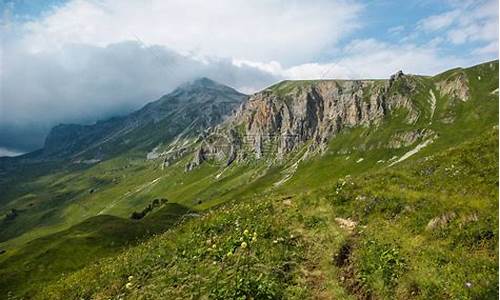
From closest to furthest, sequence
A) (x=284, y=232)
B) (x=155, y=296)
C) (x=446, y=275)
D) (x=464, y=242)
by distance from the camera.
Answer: (x=446, y=275), (x=464, y=242), (x=155, y=296), (x=284, y=232)

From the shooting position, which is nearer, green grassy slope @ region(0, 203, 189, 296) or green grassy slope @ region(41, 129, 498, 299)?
green grassy slope @ region(41, 129, 498, 299)

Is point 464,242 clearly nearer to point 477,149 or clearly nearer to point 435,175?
point 435,175

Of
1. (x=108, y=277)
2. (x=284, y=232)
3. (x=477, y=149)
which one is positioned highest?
(x=477, y=149)

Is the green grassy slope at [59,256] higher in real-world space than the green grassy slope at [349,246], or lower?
lower

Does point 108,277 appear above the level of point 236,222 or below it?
below

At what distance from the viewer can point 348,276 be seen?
56.9ft

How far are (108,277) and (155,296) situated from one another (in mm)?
5895

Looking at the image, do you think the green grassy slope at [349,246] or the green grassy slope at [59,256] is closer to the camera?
the green grassy slope at [349,246]

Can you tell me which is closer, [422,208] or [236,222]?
[422,208]

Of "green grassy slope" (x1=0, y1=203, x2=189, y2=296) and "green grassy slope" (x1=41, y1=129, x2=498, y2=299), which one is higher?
"green grassy slope" (x1=41, y1=129, x2=498, y2=299)

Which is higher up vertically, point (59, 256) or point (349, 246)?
point (349, 246)

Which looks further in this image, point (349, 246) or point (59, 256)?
point (59, 256)

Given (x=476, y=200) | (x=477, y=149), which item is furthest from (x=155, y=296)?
(x=477, y=149)

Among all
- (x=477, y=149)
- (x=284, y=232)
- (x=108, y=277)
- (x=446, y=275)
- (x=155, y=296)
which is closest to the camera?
(x=446, y=275)
